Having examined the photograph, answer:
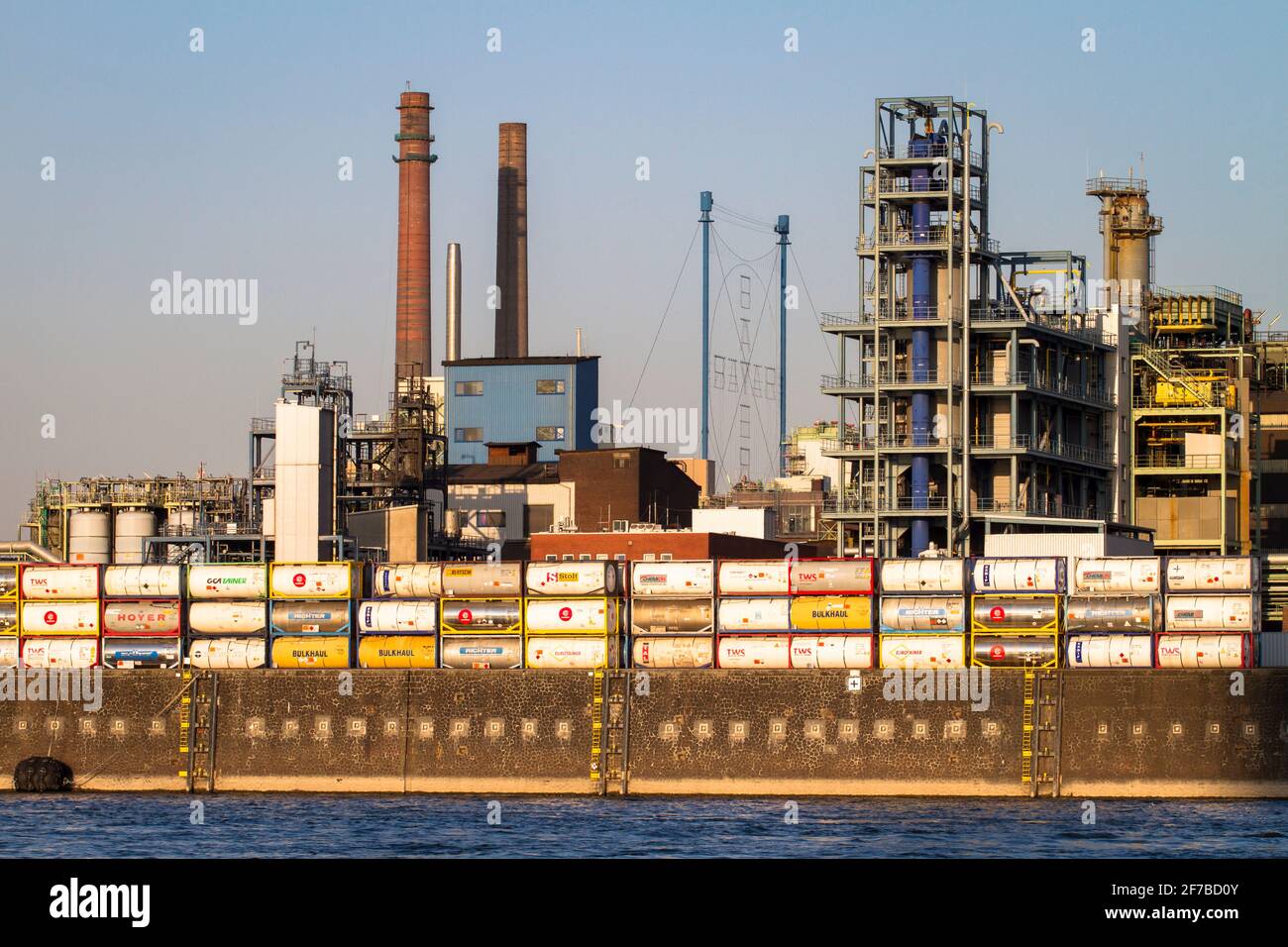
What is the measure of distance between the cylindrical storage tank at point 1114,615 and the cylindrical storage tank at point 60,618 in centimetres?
3737

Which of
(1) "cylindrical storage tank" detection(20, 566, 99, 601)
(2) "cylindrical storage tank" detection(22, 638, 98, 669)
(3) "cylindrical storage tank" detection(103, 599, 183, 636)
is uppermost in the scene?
(1) "cylindrical storage tank" detection(20, 566, 99, 601)

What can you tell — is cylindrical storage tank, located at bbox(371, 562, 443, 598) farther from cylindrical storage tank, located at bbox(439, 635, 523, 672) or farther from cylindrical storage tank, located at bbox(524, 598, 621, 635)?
cylindrical storage tank, located at bbox(524, 598, 621, 635)

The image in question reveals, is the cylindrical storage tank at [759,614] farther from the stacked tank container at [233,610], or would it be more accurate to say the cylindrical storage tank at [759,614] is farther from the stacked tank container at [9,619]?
the stacked tank container at [9,619]

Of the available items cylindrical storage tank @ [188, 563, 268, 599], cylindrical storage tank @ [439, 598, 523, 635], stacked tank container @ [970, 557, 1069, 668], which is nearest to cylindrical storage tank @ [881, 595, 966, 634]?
stacked tank container @ [970, 557, 1069, 668]

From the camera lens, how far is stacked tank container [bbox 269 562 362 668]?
71875mm

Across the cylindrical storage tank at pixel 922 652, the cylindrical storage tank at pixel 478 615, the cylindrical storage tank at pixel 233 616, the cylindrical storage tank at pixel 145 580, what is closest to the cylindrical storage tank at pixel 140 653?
the cylindrical storage tank at pixel 233 616

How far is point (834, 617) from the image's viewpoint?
6856cm

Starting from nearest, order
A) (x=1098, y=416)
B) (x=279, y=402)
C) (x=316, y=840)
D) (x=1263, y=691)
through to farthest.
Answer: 1. (x=316, y=840)
2. (x=1263, y=691)
3. (x=279, y=402)
4. (x=1098, y=416)

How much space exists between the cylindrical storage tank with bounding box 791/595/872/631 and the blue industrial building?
7630cm

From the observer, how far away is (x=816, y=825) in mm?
56875

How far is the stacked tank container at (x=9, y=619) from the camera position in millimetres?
74500
